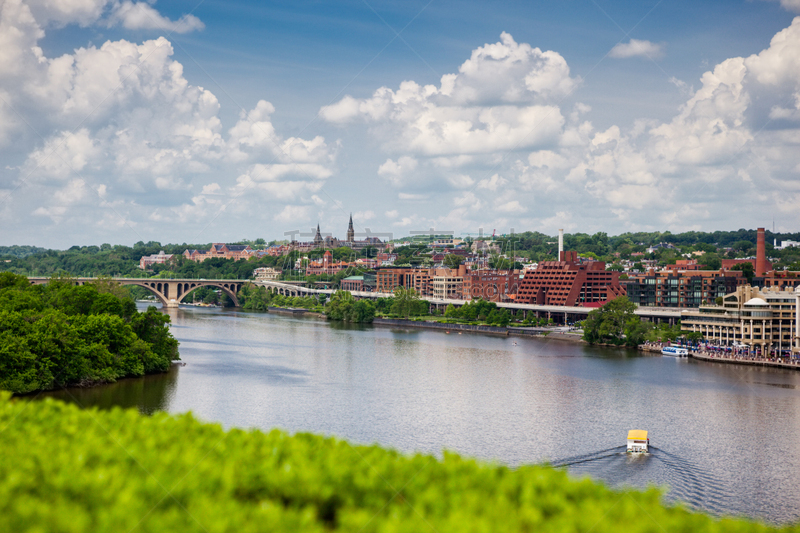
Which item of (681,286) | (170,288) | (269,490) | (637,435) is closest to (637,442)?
(637,435)

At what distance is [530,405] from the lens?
14781mm

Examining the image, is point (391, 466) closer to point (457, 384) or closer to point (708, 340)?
point (457, 384)

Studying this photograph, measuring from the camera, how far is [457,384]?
17406 millimetres

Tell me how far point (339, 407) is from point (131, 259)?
55.8m

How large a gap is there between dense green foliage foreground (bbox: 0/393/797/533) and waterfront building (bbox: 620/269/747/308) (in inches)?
1466

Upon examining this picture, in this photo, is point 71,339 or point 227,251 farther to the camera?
point 227,251

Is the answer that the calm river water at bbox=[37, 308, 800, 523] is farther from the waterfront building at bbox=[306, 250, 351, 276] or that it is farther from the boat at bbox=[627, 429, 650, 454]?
the waterfront building at bbox=[306, 250, 351, 276]

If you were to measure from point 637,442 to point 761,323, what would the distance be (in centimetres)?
1716

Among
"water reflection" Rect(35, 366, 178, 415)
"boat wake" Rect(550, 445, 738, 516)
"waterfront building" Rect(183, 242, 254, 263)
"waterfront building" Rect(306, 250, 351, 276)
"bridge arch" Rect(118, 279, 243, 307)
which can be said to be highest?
"waterfront building" Rect(183, 242, 254, 263)

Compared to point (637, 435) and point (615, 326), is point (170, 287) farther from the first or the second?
point (637, 435)

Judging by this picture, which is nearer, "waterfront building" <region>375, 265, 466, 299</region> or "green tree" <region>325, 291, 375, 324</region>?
"green tree" <region>325, 291, 375, 324</region>

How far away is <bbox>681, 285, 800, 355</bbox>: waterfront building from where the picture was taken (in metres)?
25.0

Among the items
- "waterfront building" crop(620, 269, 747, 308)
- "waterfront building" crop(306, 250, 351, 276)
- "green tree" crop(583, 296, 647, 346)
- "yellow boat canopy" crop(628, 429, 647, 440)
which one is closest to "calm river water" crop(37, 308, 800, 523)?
"yellow boat canopy" crop(628, 429, 647, 440)

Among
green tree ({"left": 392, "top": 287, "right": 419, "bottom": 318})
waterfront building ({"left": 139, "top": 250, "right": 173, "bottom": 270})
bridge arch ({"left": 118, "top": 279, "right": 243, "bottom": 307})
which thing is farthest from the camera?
waterfront building ({"left": 139, "top": 250, "right": 173, "bottom": 270})
